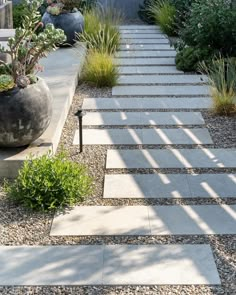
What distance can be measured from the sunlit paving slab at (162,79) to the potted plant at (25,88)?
9.31 feet

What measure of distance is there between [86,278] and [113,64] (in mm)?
4184

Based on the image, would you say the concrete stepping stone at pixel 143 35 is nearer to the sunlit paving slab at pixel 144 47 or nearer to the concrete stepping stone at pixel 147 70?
the sunlit paving slab at pixel 144 47

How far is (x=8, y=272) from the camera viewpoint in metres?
2.77

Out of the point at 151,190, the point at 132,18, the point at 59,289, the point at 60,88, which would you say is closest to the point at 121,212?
the point at 151,190

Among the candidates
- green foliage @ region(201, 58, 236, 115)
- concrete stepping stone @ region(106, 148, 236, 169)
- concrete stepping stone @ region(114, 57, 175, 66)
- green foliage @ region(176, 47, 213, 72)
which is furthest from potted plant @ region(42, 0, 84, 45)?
concrete stepping stone @ region(106, 148, 236, 169)

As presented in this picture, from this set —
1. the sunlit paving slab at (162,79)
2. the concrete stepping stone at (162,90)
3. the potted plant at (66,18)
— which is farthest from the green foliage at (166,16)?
the concrete stepping stone at (162,90)

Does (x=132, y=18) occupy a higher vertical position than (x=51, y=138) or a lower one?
lower

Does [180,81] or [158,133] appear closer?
[158,133]

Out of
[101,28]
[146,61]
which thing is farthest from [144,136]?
[101,28]

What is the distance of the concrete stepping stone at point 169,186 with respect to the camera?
12.2 feet

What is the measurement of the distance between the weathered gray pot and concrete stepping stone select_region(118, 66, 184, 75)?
3336mm

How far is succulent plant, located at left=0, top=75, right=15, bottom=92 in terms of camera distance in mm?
3791

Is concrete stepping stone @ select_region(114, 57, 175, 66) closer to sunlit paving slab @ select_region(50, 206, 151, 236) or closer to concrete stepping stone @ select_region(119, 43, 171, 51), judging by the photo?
concrete stepping stone @ select_region(119, 43, 171, 51)

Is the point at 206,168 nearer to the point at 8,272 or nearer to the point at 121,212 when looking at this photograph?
the point at 121,212
